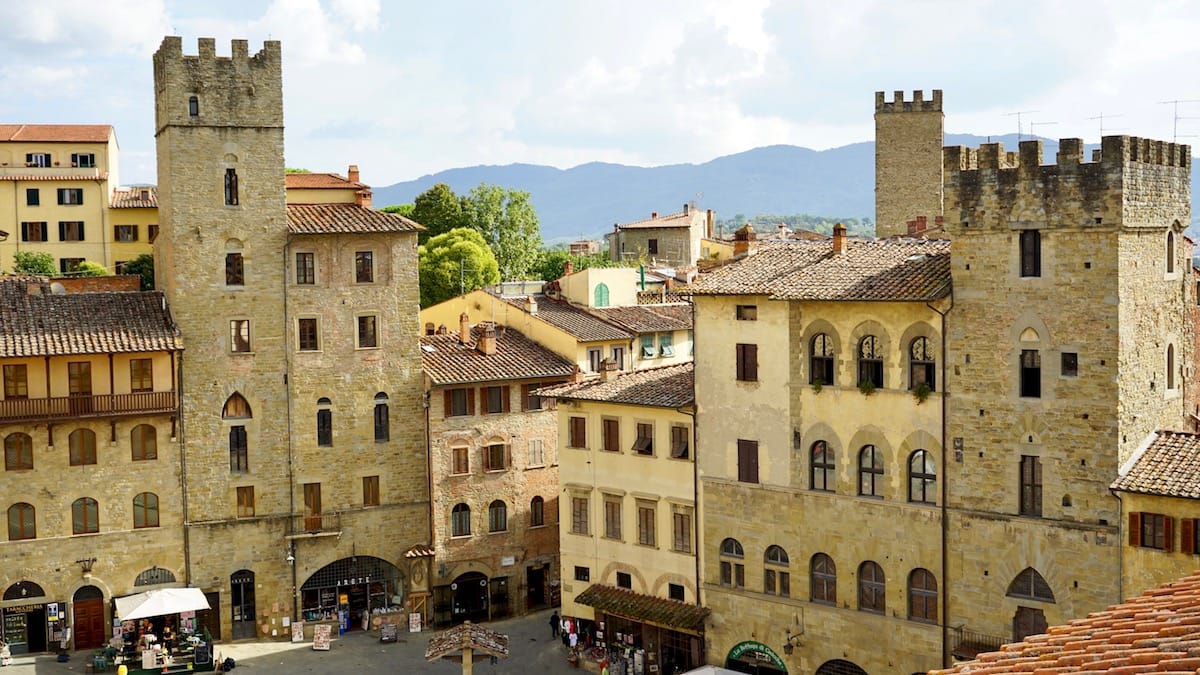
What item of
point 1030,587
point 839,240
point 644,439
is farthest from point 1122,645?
point 644,439

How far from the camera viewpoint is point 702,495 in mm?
42781

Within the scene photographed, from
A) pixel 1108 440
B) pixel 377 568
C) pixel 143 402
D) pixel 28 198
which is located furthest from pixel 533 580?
pixel 28 198

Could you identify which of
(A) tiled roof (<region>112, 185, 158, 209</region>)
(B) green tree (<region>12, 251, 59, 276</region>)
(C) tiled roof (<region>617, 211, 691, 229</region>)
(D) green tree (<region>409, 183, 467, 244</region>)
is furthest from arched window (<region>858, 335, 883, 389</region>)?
(C) tiled roof (<region>617, 211, 691, 229</region>)

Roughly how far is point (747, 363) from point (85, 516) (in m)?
22.8

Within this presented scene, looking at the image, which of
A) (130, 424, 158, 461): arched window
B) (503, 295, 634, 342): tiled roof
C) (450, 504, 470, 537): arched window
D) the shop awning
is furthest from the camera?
(503, 295, 634, 342): tiled roof

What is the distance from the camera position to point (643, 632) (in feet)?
146

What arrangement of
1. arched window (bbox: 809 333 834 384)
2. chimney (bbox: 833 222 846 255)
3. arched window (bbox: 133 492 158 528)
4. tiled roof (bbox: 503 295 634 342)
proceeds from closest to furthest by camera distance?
arched window (bbox: 809 333 834 384) → chimney (bbox: 833 222 846 255) → arched window (bbox: 133 492 158 528) → tiled roof (bbox: 503 295 634 342)

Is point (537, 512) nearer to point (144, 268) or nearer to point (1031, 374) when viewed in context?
point (1031, 374)

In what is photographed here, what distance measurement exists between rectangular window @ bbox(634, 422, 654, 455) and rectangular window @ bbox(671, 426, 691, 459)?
90cm

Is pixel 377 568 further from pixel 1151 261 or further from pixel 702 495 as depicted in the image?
pixel 1151 261

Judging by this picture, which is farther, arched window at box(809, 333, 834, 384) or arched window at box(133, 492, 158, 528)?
arched window at box(133, 492, 158, 528)

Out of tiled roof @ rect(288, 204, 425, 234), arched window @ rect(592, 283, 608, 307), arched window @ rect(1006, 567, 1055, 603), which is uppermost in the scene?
tiled roof @ rect(288, 204, 425, 234)

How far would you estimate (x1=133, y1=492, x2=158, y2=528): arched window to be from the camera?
48.0 metres

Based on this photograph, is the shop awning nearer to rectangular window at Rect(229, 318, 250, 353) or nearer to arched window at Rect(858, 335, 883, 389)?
rectangular window at Rect(229, 318, 250, 353)
